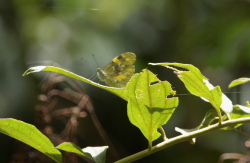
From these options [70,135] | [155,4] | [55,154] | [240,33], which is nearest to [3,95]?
[70,135]

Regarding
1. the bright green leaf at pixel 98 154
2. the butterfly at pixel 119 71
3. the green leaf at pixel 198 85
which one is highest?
the green leaf at pixel 198 85

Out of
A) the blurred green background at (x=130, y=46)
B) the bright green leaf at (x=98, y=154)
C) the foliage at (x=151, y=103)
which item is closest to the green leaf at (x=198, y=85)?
the foliage at (x=151, y=103)

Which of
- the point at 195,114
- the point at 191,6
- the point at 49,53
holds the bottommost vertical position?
the point at 195,114

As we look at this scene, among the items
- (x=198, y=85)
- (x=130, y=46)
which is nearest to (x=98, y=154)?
(x=198, y=85)

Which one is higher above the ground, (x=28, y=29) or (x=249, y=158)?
(x=28, y=29)

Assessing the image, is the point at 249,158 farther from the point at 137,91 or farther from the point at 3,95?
the point at 3,95

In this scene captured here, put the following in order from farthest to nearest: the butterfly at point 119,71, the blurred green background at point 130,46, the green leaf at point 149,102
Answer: the blurred green background at point 130,46 < the butterfly at point 119,71 < the green leaf at point 149,102

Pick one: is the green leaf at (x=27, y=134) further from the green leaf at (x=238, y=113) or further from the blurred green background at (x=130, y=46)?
the blurred green background at (x=130, y=46)

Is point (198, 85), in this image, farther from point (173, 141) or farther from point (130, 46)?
point (130, 46)
